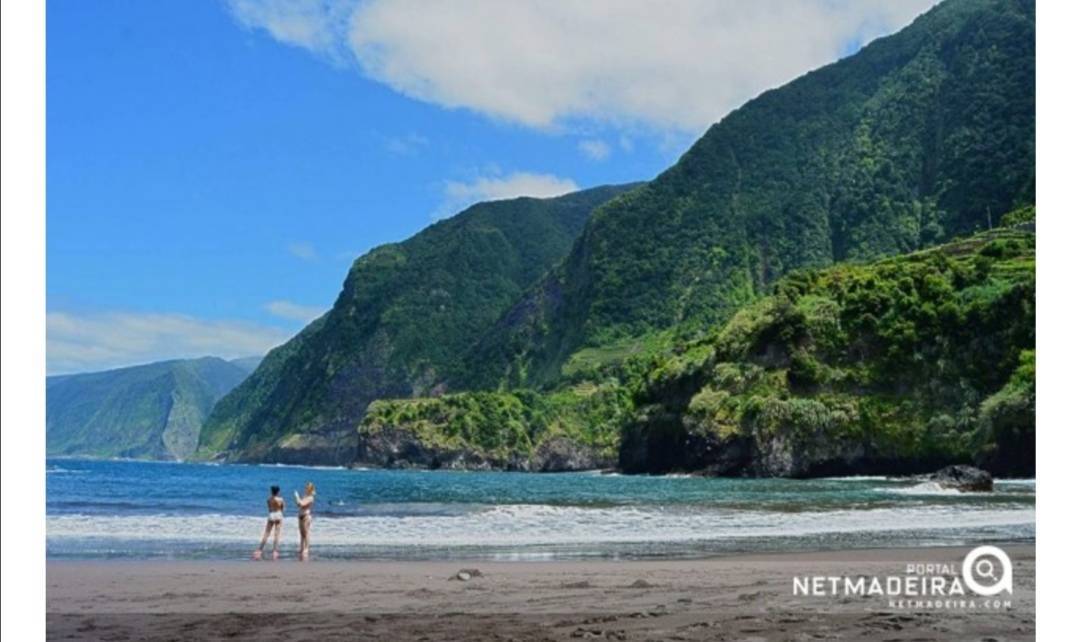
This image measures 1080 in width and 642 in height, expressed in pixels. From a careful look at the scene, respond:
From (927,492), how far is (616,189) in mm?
118608

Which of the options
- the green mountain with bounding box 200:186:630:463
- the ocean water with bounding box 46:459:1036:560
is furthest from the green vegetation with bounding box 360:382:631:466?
the ocean water with bounding box 46:459:1036:560

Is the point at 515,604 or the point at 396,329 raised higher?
the point at 396,329

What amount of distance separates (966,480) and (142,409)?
3832 inches

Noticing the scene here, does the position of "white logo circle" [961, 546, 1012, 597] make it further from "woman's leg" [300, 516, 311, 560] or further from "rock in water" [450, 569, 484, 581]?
"woman's leg" [300, 516, 311, 560]

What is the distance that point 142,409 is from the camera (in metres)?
107

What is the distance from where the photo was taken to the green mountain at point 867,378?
4031 centimetres

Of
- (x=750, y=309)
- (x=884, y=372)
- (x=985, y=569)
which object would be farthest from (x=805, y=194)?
(x=985, y=569)

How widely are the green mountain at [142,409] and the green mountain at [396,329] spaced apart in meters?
4.85

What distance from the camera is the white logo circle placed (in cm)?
778

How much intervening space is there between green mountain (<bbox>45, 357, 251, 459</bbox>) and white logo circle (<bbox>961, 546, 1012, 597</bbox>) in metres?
56.8

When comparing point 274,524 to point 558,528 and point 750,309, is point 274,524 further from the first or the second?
point 750,309

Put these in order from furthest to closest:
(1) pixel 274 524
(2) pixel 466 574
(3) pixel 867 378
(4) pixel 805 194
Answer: (4) pixel 805 194, (3) pixel 867 378, (1) pixel 274 524, (2) pixel 466 574

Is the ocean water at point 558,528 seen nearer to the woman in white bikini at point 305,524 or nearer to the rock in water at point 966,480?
the woman in white bikini at point 305,524
